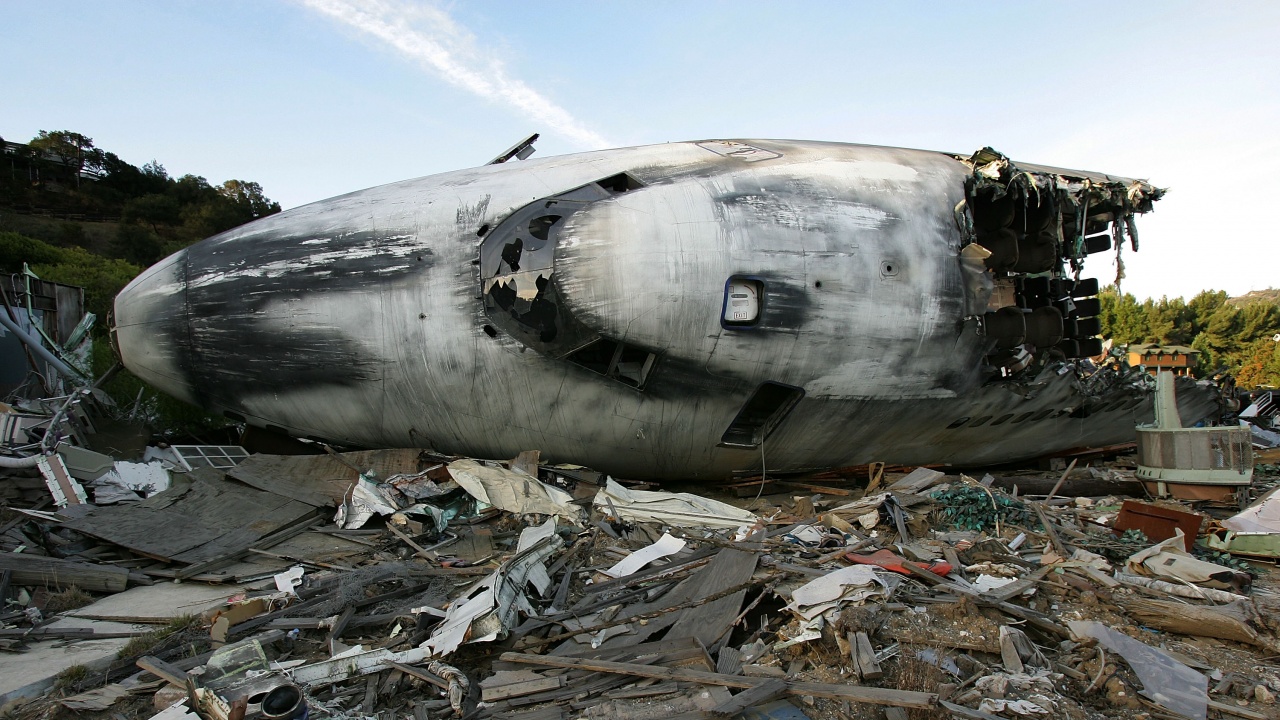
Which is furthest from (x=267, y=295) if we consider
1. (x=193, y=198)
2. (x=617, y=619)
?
(x=193, y=198)

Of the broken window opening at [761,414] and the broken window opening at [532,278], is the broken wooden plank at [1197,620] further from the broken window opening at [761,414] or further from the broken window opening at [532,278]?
the broken window opening at [532,278]

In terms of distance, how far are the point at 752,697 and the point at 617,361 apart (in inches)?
188

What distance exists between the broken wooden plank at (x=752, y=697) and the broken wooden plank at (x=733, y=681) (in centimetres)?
6

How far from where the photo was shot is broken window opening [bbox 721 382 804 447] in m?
8.58

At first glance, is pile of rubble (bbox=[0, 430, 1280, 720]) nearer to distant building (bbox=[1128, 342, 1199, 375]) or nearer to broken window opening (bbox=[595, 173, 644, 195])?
broken window opening (bbox=[595, 173, 644, 195])

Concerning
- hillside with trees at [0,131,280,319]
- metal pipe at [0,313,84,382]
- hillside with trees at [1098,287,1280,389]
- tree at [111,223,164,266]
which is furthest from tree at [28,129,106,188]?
hillside with trees at [1098,287,1280,389]

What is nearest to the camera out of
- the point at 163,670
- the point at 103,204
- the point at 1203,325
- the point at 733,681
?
the point at 733,681

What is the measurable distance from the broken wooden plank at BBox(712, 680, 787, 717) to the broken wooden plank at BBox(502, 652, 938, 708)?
6cm

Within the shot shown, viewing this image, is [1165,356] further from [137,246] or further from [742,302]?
[137,246]

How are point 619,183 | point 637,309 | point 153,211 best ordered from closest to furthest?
point 637,309, point 619,183, point 153,211

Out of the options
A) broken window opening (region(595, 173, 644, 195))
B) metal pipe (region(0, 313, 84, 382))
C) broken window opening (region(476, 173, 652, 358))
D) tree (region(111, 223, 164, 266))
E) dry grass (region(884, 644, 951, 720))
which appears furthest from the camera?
tree (region(111, 223, 164, 266))

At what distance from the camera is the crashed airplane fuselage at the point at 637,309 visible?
313 inches

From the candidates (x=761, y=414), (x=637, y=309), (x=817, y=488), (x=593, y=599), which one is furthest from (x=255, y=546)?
(x=817, y=488)

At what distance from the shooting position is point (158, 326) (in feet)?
29.3
